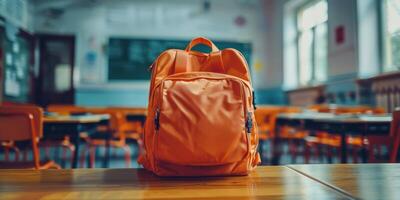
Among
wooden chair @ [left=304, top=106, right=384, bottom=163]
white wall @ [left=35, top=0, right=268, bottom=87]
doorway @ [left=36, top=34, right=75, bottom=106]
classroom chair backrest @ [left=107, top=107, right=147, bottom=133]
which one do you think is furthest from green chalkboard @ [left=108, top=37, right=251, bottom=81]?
wooden chair @ [left=304, top=106, right=384, bottom=163]

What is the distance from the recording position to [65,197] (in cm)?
49

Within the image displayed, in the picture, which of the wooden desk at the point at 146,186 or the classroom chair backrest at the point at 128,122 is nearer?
the wooden desk at the point at 146,186

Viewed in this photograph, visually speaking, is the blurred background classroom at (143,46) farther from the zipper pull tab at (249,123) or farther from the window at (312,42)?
the zipper pull tab at (249,123)

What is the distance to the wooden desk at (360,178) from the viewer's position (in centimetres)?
51

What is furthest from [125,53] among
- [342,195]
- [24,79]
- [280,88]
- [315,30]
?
[342,195]

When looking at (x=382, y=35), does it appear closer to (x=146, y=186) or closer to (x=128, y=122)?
(x=128, y=122)

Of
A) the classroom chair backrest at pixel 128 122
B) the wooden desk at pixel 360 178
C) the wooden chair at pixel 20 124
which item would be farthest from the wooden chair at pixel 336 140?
the wooden chair at pixel 20 124

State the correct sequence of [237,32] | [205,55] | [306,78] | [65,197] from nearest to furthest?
[65,197] < [205,55] < [306,78] < [237,32]

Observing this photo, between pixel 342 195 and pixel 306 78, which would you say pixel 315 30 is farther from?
pixel 342 195

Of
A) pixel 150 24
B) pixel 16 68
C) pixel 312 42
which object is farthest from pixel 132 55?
pixel 312 42

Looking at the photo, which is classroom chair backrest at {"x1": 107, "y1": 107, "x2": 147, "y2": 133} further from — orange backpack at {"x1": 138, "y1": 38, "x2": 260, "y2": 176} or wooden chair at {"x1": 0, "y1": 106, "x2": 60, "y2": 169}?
orange backpack at {"x1": 138, "y1": 38, "x2": 260, "y2": 176}

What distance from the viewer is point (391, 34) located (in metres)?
3.99

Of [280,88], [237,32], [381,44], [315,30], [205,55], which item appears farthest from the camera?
[237,32]

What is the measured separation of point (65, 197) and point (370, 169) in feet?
2.02
